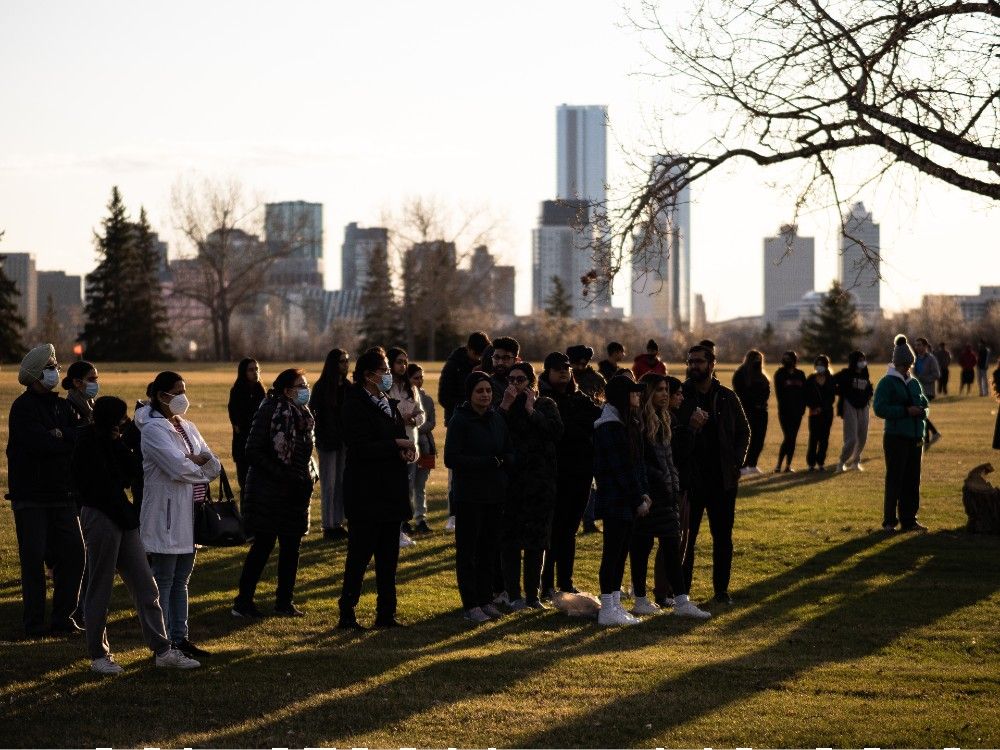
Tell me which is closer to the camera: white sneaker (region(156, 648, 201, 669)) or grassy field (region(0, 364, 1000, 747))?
grassy field (region(0, 364, 1000, 747))

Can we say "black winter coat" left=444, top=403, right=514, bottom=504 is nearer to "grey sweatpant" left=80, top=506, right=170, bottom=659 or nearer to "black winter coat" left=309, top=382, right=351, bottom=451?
"grey sweatpant" left=80, top=506, right=170, bottom=659

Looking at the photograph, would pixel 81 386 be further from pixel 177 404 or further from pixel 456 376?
pixel 456 376

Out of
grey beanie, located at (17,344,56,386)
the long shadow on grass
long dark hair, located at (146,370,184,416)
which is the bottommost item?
the long shadow on grass

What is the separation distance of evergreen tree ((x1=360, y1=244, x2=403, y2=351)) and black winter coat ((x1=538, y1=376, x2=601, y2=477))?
9191cm

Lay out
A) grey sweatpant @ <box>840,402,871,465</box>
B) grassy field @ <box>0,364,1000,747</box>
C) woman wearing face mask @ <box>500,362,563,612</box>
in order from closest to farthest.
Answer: grassy field @ <box>0,364,1000,747</box> < woman wearing face mask @ <box>500,362,563,612</box> < grey sweatpant @ <box>840,402,871,465</box>

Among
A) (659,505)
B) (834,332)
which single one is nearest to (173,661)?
(659,505)

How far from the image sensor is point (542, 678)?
9.52 meters

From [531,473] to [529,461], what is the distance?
9 centimetres

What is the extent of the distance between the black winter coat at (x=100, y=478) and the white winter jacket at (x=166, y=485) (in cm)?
32

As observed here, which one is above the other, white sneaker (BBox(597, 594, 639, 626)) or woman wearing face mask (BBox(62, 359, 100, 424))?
woman wearing face mask (BBox(62, 359, 100, 424))

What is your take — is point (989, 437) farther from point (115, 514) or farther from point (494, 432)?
point (115, 514)

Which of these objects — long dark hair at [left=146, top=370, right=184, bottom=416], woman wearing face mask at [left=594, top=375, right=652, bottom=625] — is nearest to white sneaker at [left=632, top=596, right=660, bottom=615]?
woman wearing face mask at [left=594, top=375, right=652, bottom=625]

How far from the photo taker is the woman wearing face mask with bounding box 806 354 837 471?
2384 cm

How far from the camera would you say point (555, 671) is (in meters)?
9.74
